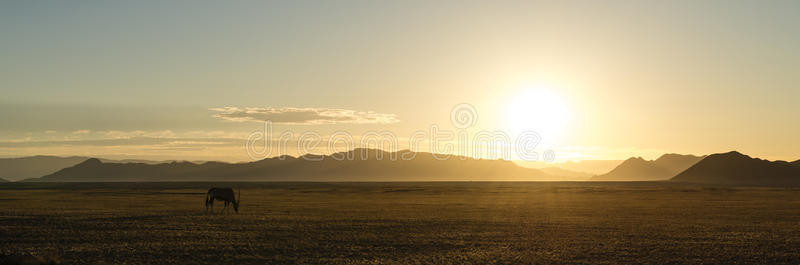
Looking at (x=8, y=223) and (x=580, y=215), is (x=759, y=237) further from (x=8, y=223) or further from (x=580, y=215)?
(x=8, y=223)

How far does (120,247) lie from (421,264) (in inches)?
432

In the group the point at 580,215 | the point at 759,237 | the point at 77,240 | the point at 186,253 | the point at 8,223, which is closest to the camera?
the point at 186,253

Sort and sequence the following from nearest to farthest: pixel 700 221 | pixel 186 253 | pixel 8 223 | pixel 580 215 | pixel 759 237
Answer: pixel 186 253, pixel 759 237, pixel 8 223, pixel 700 221, pixel 580 215

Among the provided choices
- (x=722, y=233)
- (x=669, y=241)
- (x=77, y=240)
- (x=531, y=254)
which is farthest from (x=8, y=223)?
(x=722, y=233)

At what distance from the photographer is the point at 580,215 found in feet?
118

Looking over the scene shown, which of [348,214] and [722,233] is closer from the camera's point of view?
[722,233]

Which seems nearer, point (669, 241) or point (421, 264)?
point (421, 264)

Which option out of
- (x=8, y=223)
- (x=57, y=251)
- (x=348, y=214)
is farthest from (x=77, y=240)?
(x=348, y=214)

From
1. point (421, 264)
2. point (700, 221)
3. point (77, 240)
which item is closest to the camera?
point (421, 264)

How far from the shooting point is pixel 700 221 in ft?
104

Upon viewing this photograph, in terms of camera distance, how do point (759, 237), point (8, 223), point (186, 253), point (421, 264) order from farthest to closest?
1. point (8, 223)
2. point (759, 237)
3. point (186, 253)
4. point (421, 264)

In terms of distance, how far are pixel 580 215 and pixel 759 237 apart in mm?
12058

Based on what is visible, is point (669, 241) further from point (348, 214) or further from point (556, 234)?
point (348, 214)

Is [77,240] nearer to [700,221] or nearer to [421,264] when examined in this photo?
[421,264]
